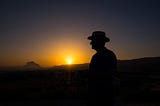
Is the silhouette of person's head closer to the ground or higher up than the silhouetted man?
higher up

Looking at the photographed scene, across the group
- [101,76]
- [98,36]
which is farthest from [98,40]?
[101,76]

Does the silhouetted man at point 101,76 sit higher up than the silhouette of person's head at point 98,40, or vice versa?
the silhouette of person's head at point 98,40

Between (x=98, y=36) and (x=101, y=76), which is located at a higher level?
(x=98, y=36)

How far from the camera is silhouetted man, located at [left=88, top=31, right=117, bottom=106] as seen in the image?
483 cm

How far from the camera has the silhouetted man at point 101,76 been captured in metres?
4.83

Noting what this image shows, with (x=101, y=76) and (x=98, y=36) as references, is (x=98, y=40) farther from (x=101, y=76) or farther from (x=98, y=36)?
(x=101, y=76)

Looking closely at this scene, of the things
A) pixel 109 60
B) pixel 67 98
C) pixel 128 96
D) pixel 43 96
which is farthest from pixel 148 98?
pixel 109 60

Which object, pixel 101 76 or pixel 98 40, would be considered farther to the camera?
pixel 98 40

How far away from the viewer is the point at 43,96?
84.1ft

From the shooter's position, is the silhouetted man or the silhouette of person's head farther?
the silhouette of person's head

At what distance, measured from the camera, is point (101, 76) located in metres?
4.96

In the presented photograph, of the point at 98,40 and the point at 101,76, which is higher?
the point at 98,40

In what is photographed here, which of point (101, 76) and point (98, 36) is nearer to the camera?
point (101, 76)

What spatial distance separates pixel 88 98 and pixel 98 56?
25.6 inches
